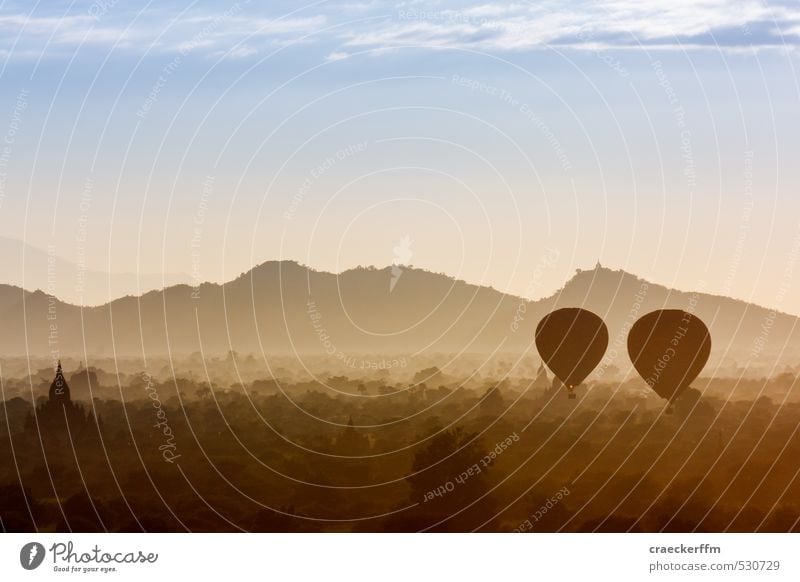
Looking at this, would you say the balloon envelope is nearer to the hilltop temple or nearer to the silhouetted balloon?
the silhouetted balloon

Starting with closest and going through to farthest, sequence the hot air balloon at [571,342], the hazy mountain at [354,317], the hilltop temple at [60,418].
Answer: the hilltop temple at [60,418], the hazy mountain at [354,317], the hot air balloon at [571,342]

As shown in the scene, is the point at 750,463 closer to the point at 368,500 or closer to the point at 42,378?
the point at 368,500

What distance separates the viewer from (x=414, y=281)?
3841cm

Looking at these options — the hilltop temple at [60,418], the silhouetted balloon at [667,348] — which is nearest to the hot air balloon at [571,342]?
the silhouetted balloon at [667,348]

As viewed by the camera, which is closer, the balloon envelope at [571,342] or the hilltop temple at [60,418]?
the hilltop temple at [60,418]

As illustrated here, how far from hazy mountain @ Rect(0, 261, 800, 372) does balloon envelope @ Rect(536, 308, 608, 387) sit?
0.41 m

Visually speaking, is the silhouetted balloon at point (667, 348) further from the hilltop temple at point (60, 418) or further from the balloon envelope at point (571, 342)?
the hilltop temple at point (60, 418)

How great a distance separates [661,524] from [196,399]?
1448 cm

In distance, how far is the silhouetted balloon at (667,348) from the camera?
3916 centimetres

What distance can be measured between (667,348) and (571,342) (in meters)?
3.18

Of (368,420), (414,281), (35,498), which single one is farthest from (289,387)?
(35,498)

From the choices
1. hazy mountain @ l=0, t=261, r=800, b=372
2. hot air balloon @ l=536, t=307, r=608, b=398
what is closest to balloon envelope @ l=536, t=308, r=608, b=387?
hot air balloon @ l=536, t=307, r=608, b=398

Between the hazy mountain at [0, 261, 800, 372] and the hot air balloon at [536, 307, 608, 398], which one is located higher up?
the hazy mountain at [0, 261, 800, 372]

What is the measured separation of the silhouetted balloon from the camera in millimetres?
39156
